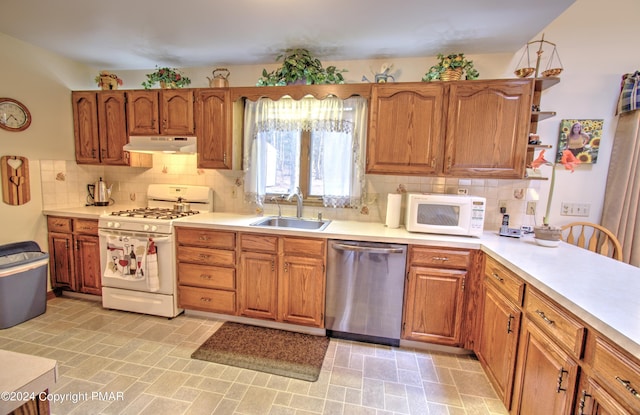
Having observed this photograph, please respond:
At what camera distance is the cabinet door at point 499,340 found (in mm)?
1673

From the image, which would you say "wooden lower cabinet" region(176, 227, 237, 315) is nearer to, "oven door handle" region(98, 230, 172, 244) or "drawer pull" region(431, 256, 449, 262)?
"oven door handle" region(98, 230, 172, 244)

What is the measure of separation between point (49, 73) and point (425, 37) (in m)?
3.71

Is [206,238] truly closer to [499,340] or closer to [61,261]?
[61,261]

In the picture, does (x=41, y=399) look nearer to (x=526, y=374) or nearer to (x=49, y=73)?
(x=526, y=374)

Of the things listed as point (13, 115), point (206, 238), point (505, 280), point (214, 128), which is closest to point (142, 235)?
point (206, 238)

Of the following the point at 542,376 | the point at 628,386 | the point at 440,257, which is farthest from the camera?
the point at 440,257

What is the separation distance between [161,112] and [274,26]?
1.50 m

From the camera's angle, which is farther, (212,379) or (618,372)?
(212,379)

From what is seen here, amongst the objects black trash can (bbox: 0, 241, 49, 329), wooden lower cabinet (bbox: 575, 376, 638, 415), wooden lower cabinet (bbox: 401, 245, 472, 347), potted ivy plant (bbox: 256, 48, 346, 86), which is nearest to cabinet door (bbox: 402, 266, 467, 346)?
wooden lower cabinet (bbox: 401, 245, 472, 347)

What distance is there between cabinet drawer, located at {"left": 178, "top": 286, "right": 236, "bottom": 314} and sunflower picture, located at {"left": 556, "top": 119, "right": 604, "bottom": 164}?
3.14 m

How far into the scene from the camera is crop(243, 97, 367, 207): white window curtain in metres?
2.77

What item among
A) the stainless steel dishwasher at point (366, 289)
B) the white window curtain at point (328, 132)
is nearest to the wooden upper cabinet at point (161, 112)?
the white window curtain at point (328, 132)

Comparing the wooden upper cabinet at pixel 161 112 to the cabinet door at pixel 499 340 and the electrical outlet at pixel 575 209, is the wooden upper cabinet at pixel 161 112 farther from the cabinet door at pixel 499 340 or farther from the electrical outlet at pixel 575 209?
the electrical outlet at pixel 575 209

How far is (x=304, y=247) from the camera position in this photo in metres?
2.45
